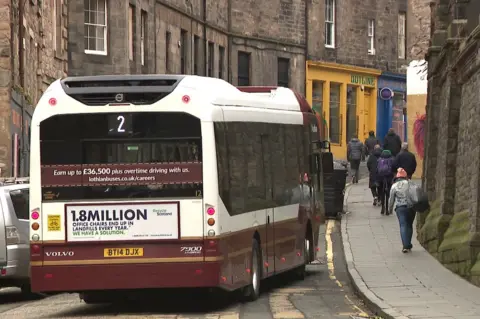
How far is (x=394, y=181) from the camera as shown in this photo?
30531 mm

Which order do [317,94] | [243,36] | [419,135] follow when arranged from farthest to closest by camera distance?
[317,94]
[243,36]
[419,135]

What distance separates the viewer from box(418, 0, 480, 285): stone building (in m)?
21.0

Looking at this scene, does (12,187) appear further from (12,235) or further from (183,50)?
(183,50)

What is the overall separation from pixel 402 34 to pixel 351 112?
6322 mm

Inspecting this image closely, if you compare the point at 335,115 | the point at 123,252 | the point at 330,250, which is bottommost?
the point at 330,250

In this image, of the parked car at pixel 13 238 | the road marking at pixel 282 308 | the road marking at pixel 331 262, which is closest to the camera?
the road marking at pixel 282 308

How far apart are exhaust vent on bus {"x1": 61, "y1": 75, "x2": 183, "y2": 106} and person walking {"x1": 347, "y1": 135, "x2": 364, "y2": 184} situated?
25.7 m

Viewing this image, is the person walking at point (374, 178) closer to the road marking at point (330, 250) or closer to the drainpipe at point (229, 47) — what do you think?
the road marking at point (330, 250)

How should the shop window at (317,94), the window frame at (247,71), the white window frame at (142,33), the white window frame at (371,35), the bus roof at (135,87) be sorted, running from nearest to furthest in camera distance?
the bus roof at (135,87) → the white window frame at (142,33) → the window frame at (247,71) → the shop window at (317,94) → the white window frame at (371,35)

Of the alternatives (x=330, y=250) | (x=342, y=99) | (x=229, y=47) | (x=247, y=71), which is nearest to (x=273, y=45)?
(x=247, y=71)

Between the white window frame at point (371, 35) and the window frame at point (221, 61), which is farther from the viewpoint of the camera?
the white window frame at point (371, 35)

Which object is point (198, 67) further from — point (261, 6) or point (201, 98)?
point (201, 98)

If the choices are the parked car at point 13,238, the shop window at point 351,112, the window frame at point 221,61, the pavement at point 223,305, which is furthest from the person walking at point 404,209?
the shop window at point 351,112

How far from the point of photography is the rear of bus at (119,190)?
1647 centimetres
